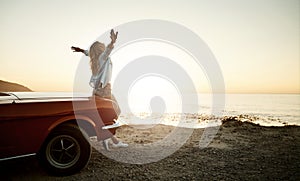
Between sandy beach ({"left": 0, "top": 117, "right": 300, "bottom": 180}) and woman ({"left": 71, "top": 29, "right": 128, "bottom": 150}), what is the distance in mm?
911

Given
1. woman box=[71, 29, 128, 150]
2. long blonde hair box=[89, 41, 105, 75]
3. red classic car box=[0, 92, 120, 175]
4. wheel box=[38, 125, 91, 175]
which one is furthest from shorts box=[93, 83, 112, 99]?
wheel box=[38, 125, 91, 175]

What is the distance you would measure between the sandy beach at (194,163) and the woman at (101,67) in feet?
2.99

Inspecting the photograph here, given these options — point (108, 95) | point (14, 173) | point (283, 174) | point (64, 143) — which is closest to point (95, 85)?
point (108, 95)

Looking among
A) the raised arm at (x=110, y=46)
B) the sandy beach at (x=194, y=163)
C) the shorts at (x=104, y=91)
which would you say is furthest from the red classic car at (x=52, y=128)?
the raised arm at (x=110, y=46)

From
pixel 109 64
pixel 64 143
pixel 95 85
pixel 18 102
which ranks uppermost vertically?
pixel 109 64

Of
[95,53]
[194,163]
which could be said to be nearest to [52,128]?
[95,53]

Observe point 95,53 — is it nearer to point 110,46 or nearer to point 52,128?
point 110,46

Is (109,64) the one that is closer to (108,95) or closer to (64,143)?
(108,95)

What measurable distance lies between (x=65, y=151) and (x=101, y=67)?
2.35 metres

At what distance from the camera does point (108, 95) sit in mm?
5047

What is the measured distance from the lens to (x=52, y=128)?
3182 mm

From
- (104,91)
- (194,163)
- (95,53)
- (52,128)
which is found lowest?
(194,163)

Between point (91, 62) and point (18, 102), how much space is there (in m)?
2.54

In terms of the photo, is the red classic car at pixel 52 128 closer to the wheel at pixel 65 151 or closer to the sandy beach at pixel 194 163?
the wheel at pixel 65 151
